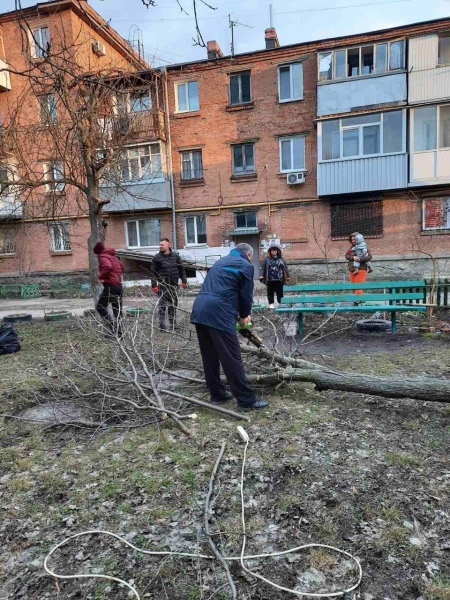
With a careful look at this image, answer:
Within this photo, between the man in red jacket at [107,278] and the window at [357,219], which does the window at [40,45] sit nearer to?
the man in red jacket at [107,278]

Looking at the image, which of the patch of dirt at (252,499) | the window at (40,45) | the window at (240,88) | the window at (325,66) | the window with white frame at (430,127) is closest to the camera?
the patch of dirt at (252,499)

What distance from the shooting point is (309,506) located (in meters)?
2.54

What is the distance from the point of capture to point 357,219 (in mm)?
16547

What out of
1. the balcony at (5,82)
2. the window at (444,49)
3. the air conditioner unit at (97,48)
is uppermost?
the balcony at (5,82)

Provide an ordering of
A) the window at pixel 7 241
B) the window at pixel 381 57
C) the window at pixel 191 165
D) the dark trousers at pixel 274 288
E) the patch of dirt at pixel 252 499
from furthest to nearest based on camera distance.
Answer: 1. the window at pixel 7 241
2. the window at pixel 191 165
3. the window at pixel 381 57
4. the dark trousers at pixel 274 288
5. the patch of dirt at pixel 252 499

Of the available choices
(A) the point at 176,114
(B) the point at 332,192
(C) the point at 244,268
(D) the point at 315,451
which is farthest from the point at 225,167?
(D) the point at 315,451

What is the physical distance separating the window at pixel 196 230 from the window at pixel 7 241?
28.4ft

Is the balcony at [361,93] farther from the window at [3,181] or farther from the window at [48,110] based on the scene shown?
the window at [3,181]

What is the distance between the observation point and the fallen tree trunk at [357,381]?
3.67 m

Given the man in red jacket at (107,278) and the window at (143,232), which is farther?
the window at (143,232)

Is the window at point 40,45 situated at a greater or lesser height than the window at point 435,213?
greater

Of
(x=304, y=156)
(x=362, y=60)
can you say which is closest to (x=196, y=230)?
(x=304, y=156)

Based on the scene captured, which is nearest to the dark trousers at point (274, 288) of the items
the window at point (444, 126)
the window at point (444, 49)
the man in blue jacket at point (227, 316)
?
the man in blue jacket at point (227, 316)

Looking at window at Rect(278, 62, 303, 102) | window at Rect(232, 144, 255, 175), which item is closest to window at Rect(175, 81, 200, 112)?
window at Rect(232, 144, 255, 175)
